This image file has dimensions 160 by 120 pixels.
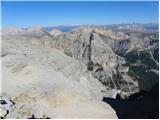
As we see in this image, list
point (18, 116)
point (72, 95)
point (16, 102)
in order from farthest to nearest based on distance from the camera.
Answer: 1. point (72, 95)
2. point (16, 102)
3. point (18, 116)

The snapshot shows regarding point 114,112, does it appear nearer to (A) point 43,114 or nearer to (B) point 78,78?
(A) point 43,114

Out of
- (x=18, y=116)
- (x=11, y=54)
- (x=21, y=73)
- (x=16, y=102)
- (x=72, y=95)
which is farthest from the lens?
(x=11, y=54)

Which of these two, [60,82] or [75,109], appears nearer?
[75,109]

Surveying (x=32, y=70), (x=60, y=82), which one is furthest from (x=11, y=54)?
(x=60, y=82)

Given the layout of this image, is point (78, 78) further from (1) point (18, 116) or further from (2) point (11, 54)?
(1) point (18, 116)

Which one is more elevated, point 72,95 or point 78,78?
point 72,95

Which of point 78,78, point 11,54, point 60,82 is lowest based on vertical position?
point 78,78

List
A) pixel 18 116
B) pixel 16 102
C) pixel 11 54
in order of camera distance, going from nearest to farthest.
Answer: pixel 18 116, pixel 16 102, pixel 11 54

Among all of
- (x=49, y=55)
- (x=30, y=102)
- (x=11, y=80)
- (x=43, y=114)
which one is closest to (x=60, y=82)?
(x=11, y=80)

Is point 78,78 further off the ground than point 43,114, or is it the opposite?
point 43,114
